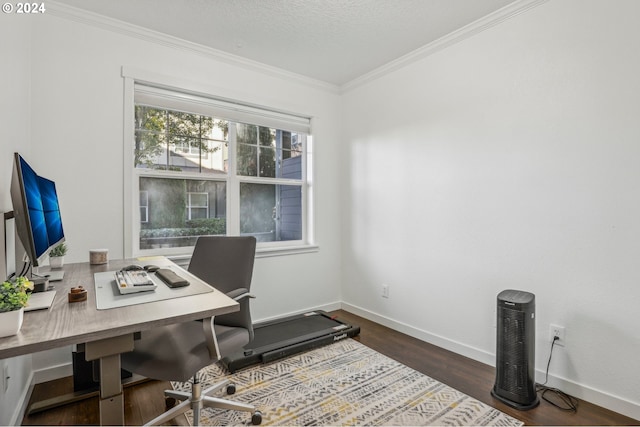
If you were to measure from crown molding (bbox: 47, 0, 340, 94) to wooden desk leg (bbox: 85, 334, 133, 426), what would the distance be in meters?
2.42

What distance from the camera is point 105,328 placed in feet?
3.17

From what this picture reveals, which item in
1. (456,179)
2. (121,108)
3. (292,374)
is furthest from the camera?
(456,179)

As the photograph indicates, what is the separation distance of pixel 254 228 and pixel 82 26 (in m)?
2.07

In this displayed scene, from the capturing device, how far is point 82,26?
7.62ft

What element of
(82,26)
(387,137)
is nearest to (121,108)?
(82,26)

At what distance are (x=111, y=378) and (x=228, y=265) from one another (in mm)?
940

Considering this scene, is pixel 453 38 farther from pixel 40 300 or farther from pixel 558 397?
pixel 40 300

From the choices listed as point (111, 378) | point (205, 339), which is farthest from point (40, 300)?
point (205, 339)

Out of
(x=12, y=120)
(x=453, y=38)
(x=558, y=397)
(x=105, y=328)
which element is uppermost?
(x=453, y=38)

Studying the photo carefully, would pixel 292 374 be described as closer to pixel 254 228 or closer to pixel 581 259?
pixel 254 228

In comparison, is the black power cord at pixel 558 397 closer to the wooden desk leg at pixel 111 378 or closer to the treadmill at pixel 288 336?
the treadmill at pixel 288 336

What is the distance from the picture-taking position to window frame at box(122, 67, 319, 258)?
2.49 m

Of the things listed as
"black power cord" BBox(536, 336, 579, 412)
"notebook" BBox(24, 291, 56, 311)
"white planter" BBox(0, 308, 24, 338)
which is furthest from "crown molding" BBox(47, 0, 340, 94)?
"black power cord" BBox(536, 336, 579, 412)

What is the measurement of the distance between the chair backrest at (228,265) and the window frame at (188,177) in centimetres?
83
